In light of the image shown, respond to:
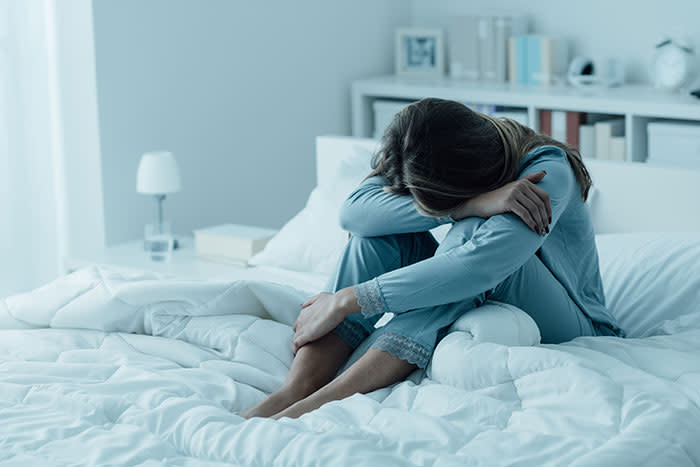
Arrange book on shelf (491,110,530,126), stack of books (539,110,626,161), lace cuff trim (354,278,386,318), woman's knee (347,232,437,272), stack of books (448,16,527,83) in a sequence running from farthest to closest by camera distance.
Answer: stack of books (448,16,527,83) → book on shelf (491,110,530,126) → stack of books (539,110,626,161) → woman's knee (347,232,437,272) → lace cuff trim (354,278,386,318)

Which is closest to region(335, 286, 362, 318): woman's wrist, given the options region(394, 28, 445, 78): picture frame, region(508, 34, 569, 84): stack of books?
region(508, 34, 569, 84): stack of books

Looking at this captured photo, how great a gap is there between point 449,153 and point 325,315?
13.2 inches

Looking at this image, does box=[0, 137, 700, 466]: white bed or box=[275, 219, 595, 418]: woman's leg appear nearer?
box=[0, 137, 700, 466]: white bed

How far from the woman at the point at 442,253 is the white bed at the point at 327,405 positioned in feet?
0.18

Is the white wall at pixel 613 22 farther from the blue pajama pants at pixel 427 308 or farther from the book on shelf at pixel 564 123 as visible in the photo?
the blue pajama pants at pixel 427 308

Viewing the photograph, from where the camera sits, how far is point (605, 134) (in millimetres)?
3176

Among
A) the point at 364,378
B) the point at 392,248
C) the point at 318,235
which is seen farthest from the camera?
the point at 318,235

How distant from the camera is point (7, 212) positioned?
297cm

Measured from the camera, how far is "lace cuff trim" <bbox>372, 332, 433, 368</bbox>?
146 centimetres

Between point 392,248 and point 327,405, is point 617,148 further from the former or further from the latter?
point 327,405

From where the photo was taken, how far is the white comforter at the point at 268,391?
1.14 m

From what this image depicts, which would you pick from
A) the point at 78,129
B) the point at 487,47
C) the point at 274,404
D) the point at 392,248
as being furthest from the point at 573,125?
the point at 274,404

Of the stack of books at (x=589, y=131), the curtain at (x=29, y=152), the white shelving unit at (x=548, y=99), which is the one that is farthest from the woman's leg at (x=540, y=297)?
the curtain at (x=29, y=152)

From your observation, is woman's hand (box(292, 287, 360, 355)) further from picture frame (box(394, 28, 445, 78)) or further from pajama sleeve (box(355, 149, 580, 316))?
picture frame (box(394, 28, 445, 78))
